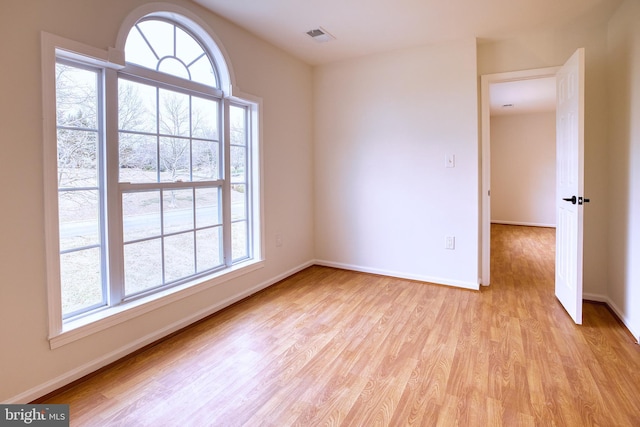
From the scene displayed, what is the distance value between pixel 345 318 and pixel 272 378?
3.08ft

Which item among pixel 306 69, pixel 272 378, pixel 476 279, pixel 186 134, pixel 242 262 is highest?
pixel 306 69

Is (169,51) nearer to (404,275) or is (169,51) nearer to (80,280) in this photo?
(80,280)

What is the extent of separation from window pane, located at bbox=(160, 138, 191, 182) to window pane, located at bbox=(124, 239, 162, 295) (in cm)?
49

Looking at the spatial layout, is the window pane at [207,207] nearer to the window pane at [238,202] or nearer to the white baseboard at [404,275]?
the window pane at [238,202]

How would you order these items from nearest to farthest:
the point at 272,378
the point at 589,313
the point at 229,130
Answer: the point at 272,378
the point at 589,313
the point at 229,130

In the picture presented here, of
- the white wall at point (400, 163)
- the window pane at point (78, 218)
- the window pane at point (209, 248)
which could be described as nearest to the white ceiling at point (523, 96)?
the white wall at point (400, 163)

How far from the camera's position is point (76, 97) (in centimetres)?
190

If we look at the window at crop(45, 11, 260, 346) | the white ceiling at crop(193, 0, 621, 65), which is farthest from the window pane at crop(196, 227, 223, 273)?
the white ceiling at crop(193, 0, 621, 65)

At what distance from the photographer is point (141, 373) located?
1938 mm

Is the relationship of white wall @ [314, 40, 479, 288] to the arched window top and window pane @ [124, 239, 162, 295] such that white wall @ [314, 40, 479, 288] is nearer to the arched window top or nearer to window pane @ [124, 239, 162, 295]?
the arched window top

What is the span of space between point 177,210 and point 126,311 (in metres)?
0.78

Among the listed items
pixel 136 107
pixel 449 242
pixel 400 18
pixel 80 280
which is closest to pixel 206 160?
pixel 136 107

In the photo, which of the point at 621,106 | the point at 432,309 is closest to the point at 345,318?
the point at 432,309

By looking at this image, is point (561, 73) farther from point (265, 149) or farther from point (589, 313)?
point (265, 149)
